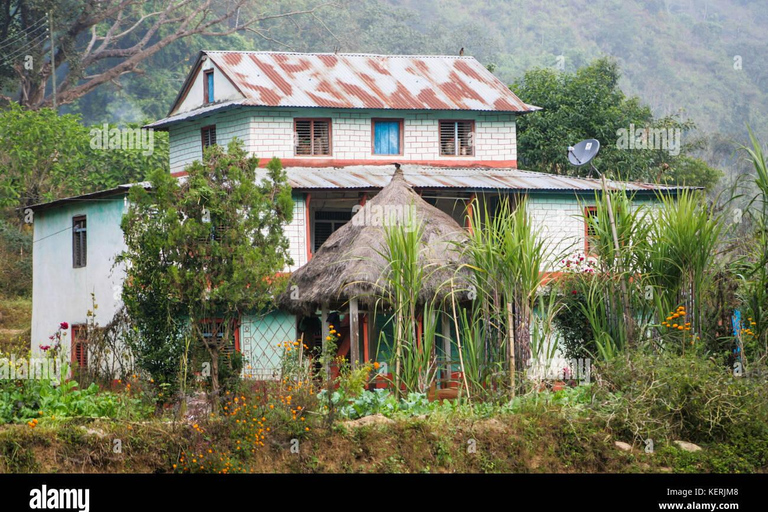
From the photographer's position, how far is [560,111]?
111 feet

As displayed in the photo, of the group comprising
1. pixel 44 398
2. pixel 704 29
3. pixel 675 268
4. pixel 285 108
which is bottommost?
pixel 44 398

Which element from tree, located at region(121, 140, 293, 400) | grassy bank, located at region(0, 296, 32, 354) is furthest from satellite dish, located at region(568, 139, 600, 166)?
grassy bank, located at region(0, 296, 32, 354)

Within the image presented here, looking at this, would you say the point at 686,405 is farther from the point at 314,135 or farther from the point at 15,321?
the point at 15,321

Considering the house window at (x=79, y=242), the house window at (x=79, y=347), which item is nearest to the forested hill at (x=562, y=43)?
the house window at (x=79, y=242)

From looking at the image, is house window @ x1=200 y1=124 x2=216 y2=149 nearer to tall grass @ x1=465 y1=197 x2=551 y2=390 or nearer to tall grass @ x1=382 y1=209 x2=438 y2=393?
tall grass @ x1=382 y1=209 x2=438 y2=393

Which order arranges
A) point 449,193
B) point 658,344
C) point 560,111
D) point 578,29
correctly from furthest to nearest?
1. point 578,29
2. point 560,111
3. point 449,193
4. point 658,344

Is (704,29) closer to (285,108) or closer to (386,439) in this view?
(285,108)

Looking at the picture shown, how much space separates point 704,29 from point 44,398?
90.2 m

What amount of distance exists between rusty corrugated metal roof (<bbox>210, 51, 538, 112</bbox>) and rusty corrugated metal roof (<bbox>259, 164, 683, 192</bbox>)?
5.36 ft

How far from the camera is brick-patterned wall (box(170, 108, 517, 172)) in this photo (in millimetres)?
26109

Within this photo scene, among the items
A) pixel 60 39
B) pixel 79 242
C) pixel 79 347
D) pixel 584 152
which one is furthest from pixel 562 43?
pixel 584 152

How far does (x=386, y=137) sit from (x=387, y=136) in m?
0.04

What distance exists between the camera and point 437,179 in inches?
965

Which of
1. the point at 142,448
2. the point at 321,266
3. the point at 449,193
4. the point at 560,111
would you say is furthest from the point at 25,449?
the point at 560,111
